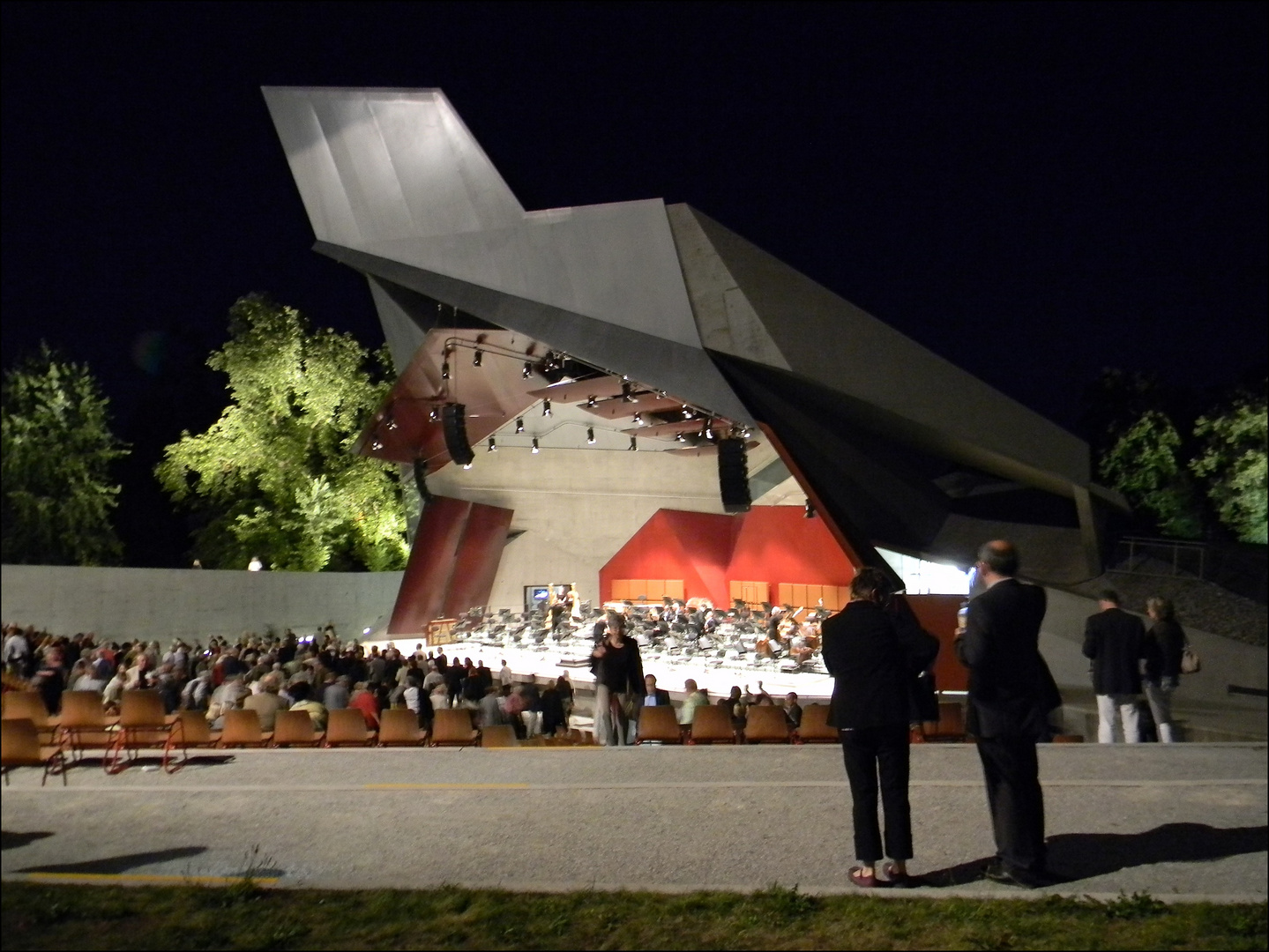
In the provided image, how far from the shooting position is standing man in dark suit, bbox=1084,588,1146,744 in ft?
19.4

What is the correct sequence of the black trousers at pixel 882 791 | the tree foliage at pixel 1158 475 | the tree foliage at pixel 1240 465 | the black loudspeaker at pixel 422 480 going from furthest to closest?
1. the tree foliage at pixel 1158 475
2. the black loudspeaker at pixel 422 480
3. the tree foliage at pixel 1240 465
4. the black trousers at pixel 882 791

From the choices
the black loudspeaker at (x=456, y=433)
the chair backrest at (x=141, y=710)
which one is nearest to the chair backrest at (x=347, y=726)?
→ the chair backrest at (x=141, y=710)

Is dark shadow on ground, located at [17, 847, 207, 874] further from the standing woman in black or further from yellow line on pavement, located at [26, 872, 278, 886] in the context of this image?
the standing woman in black

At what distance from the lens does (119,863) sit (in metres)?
3.54

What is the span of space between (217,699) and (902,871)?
3602 millimetres

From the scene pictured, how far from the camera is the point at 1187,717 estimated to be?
5840mm

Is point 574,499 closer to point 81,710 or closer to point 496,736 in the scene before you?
point 496,736

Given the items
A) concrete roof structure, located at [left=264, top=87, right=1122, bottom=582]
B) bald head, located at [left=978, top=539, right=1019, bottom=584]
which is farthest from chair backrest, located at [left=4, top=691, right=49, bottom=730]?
concrete roof structure, located at [left=264, top=87, right=1122, bottom=582]

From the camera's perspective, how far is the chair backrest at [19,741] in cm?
338

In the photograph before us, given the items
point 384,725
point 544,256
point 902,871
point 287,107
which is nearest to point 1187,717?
point 902,871

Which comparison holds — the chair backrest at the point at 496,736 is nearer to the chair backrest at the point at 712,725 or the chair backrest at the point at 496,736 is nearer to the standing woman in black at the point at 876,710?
the chair backrest at the point at 712,725

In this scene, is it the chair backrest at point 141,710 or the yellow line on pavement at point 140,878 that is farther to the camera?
the chair backrest at point 141,710

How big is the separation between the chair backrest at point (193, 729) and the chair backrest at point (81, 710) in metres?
0.54

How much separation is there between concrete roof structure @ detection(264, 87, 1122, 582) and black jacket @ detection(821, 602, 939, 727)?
26.3 ft
